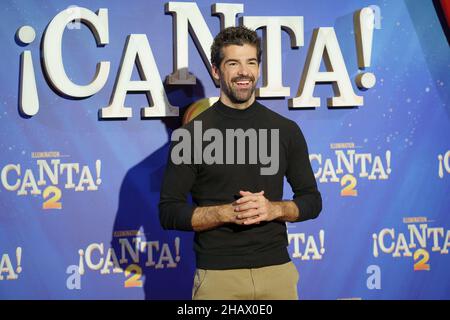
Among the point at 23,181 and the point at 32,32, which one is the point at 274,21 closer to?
the point at 32,32

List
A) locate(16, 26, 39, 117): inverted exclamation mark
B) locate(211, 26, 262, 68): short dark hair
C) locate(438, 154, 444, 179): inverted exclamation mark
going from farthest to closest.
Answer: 1. locate(438, 154, 444, 179): inverted exclamation mark
2. locate(16, 26, 39, 117): inverted exclamation mark
3. locate(211, 26, 262, 68): short dark hair

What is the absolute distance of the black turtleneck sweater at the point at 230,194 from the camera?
2.30 m

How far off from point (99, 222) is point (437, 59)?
2.11 meters

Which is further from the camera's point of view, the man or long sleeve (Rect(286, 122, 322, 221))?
long sleeve (Rect(286, 122, 322, 221))

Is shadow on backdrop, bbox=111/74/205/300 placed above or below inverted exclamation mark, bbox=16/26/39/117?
below

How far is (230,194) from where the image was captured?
2334 mm

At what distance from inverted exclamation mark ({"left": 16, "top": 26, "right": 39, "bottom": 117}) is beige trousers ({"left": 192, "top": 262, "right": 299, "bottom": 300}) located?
4.47 ft

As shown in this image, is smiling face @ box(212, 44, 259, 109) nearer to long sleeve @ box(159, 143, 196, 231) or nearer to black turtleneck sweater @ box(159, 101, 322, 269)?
black turtleneck sweater @ box(159, 101, 322, 269)

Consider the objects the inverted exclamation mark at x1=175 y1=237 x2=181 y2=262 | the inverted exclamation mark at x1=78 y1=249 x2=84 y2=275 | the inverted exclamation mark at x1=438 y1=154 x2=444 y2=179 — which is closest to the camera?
the inverted exclamation mark at x1=78 y1=249 x2=84 y2=275

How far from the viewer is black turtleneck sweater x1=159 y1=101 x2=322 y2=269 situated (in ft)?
7.54

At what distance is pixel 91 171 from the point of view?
3236 mm

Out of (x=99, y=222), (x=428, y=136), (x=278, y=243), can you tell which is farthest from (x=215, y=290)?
(x=428, y=136)

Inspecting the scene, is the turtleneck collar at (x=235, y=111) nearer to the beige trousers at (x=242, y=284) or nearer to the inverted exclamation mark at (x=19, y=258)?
the beige trousers at (x=242, y=284)

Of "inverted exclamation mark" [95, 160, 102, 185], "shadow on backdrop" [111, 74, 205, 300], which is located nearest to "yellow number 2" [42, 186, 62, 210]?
"inverted exclamation mark" [95, 160, 102, 185]
